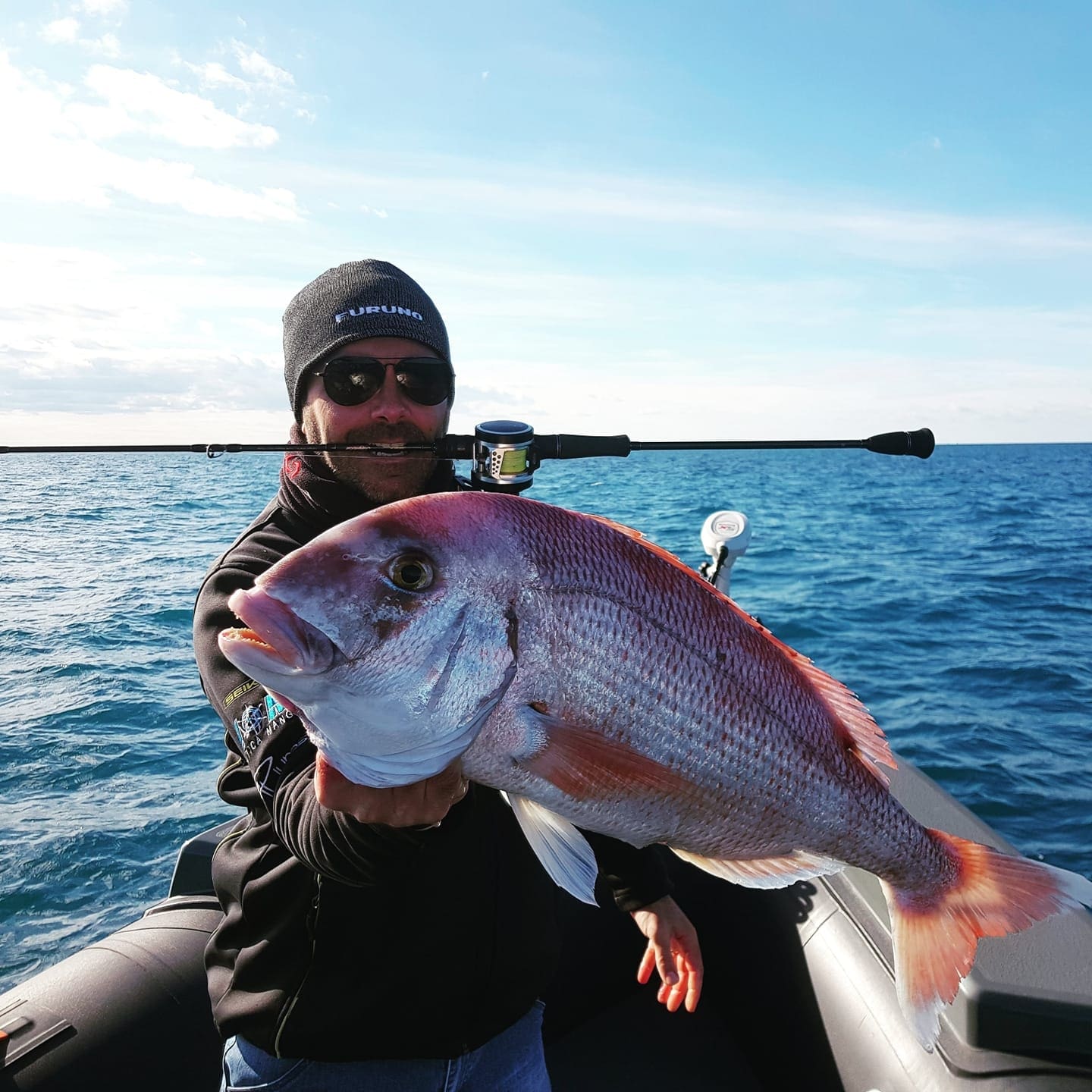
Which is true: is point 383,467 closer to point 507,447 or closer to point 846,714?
point 507,447

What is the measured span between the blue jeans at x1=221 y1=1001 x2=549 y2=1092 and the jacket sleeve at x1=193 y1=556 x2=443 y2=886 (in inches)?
24.2

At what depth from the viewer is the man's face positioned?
255 cm

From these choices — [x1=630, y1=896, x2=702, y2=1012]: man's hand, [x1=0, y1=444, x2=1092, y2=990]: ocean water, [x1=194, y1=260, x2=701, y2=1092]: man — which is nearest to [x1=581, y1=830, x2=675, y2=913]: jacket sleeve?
[x1=630, y1=896, x2=702, y2=1012]: man's hand

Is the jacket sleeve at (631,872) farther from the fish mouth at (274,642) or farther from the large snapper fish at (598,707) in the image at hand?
the fish mouth at (274,642)

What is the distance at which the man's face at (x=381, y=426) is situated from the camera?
255 centimetres

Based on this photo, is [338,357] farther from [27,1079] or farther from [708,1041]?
[708,1041]

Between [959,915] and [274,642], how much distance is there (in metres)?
1.87

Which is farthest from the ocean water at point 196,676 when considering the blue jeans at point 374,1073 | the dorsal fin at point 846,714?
the dorsal fin at point 846,714

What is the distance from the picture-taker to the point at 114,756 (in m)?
7.98

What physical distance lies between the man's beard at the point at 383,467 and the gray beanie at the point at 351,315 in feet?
1.03

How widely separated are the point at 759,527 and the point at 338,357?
84.5 ft

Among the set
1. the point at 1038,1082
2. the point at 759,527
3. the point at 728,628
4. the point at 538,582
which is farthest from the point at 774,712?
the point at 759,527

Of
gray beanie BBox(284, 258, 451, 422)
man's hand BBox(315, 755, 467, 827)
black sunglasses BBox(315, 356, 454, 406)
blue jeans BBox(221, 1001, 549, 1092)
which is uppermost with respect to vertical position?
gray beanie BBox(284, 258, 451, 422)

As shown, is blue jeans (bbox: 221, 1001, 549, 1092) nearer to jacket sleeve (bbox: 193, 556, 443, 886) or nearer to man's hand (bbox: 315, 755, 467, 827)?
jacket sleeve (bbox: 193, 556, 443, 886)
